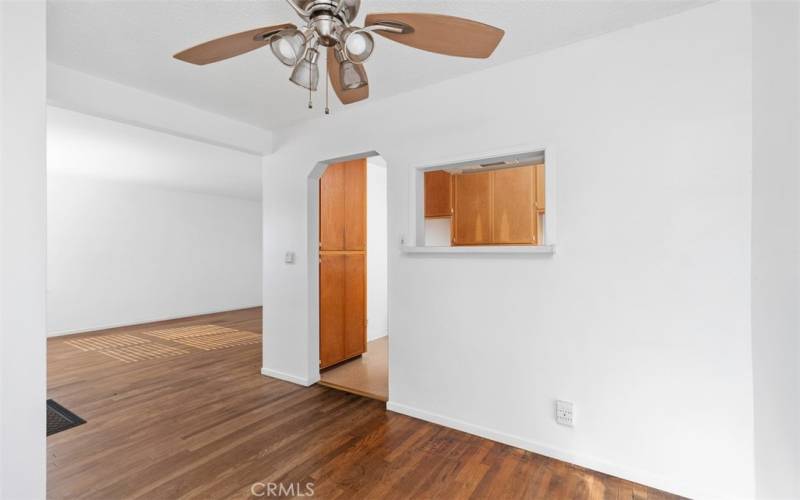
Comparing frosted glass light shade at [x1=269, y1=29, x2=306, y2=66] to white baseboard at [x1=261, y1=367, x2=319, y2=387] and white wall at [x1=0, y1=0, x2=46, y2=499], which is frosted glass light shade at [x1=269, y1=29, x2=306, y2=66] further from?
white baseboard at [x1=261, y1=367, x2=319, y2=387]

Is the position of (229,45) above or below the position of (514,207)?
above

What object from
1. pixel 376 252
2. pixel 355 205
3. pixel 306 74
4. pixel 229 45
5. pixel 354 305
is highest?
pixel 229 45

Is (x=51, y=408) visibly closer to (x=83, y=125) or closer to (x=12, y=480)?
(x=12, y=480)

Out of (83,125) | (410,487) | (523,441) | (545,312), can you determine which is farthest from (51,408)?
(545,312)

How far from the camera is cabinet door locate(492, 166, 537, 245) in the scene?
3.24m

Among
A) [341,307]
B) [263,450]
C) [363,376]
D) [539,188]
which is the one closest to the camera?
[263,450]

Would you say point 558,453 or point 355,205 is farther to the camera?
point 355,205

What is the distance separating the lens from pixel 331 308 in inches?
146

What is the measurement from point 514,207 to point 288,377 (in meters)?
2.64

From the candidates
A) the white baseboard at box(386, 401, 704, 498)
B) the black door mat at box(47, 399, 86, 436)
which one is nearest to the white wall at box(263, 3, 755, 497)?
the white baseboard at box(386, 401, 704, 498)

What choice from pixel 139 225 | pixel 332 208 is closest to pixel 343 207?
pixel 332 208

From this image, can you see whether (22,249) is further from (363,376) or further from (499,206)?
(499,206)

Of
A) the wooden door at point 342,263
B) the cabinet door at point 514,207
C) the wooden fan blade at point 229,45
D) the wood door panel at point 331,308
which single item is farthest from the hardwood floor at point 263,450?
the wooden fan blade at point 229,45

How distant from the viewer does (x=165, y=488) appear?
1840 millimetres
